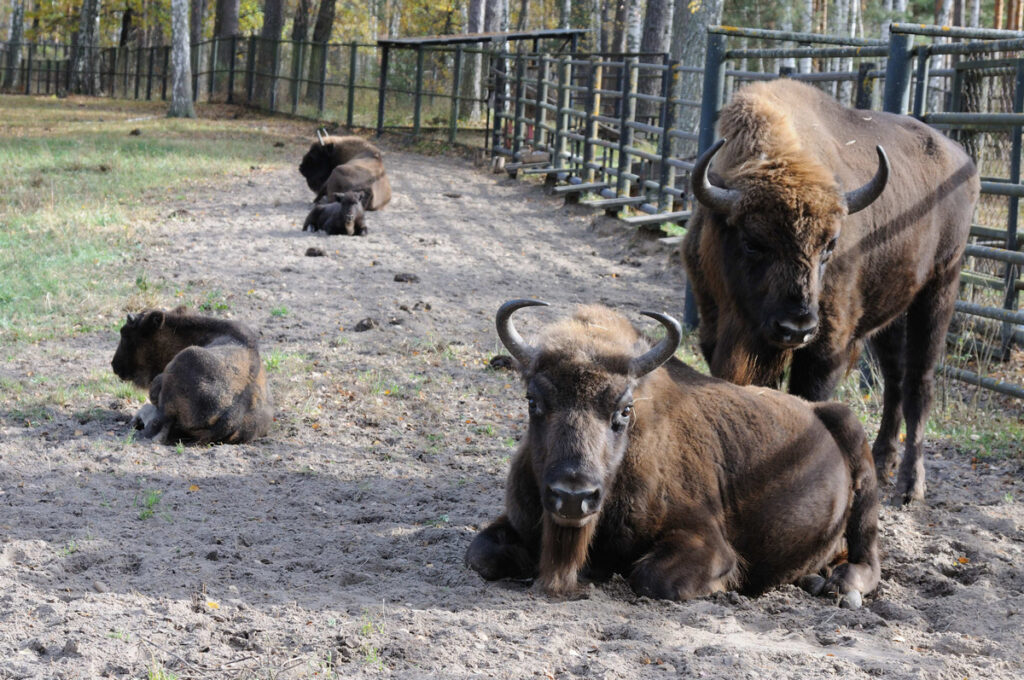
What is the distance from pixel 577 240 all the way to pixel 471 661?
1193 cm

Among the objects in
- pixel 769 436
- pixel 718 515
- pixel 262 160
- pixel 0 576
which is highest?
pixel 262 160

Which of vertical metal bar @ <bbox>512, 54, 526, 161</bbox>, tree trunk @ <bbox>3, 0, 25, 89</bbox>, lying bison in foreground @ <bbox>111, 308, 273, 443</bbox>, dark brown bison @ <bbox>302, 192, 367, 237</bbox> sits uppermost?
tree trunk @ <bbox>3, 0, 25, 89</bbox>

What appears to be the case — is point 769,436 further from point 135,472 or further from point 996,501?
point 135,472

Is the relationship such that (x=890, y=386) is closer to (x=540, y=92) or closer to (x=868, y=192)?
(x=868, y=192)

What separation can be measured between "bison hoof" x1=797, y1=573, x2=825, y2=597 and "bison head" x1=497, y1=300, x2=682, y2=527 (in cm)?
120

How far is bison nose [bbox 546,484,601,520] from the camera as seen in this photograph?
4328 millimetres

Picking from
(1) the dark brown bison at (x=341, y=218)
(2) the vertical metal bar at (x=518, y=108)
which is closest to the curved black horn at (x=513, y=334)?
(1) the dark brown bison at (x=341, y=218)

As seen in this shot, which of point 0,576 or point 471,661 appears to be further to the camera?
point 0,576

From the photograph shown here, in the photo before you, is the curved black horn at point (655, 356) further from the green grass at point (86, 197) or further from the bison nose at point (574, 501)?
the green grass at point (86, 197)

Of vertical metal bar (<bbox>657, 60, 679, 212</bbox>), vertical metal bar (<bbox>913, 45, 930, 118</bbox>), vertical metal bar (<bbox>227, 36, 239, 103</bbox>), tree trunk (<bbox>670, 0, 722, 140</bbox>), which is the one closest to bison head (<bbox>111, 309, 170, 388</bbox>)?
vertical metal bar (<bbox>913, 45, 930, 118</bbox>)

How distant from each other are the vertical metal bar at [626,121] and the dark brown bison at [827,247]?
972 cm

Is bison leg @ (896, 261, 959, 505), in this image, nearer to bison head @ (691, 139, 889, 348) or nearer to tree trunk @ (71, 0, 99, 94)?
bison head @ (691, 139, 889, 348)

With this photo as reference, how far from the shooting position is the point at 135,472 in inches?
242

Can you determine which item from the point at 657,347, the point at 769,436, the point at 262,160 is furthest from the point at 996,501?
the point at 262,160
